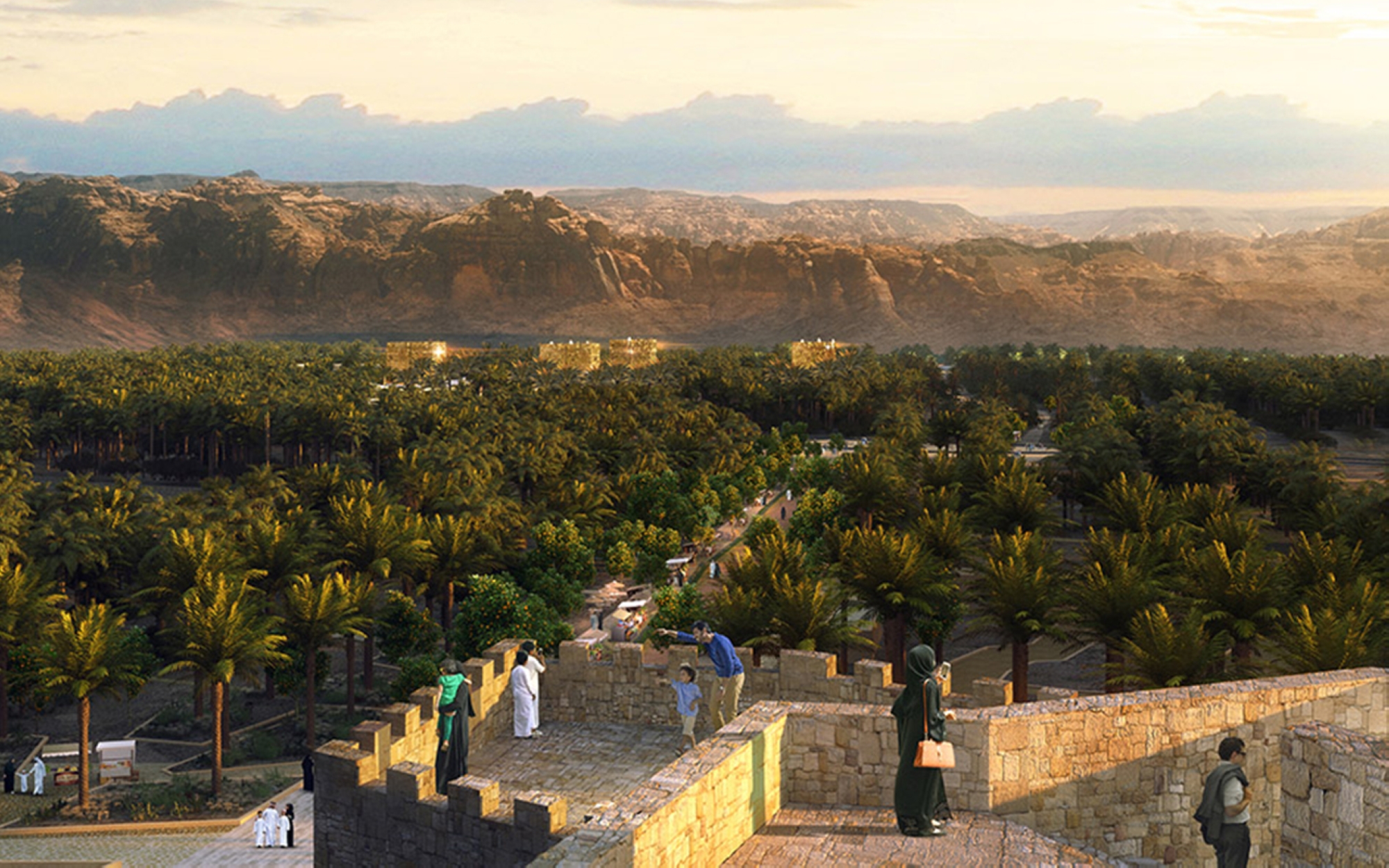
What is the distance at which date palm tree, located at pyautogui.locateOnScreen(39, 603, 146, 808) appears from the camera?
32.9m

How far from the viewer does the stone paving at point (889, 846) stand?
10602mm

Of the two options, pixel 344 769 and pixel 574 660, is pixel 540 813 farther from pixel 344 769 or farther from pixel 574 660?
pixel 574 660

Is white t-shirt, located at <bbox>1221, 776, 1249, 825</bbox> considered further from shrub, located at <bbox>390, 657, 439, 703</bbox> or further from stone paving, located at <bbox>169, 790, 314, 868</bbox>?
shrub, located at <bbox>390, 657, 439, 703</bbox>

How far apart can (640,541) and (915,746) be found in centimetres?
3857

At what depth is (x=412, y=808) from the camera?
53.1 ft

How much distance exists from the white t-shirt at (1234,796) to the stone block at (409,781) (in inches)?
391

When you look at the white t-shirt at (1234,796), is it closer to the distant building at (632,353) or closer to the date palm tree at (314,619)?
the date palm tree at (314,619)

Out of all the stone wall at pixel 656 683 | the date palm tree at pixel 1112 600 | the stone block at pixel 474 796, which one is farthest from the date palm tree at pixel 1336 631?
the stone block at pixel 474 796

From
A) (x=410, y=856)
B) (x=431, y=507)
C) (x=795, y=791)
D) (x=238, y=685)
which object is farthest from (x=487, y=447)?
(x=795, y=791)

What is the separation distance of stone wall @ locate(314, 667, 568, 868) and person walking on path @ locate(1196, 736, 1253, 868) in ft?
24.0

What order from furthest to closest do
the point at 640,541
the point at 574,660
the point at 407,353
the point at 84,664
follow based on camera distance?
the point at 407,353
the point at 640,541
the point at 84,664
the point at 574,660

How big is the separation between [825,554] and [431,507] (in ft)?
71.6

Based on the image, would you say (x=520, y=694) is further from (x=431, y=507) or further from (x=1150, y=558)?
(x=431, y=507)

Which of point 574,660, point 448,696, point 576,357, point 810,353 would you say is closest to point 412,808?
point 448,696
